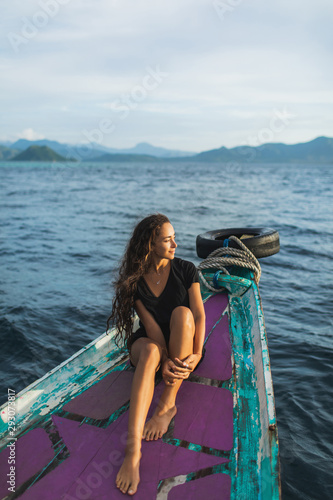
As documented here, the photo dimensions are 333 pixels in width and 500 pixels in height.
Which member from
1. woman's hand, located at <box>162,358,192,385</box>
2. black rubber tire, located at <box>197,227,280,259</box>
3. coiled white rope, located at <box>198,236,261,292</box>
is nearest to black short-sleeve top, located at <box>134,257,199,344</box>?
woman's hand, located at <box>162,358,192,385</box>

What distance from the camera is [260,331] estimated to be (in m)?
3.51

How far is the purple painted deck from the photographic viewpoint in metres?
2.20

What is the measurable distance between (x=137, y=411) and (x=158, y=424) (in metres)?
0.22

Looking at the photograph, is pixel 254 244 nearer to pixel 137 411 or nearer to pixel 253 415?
pixel 253 415

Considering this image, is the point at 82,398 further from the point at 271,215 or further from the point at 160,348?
the point at 271,215

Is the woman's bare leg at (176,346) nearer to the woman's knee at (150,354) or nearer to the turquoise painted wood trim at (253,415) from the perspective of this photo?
the woman's knee at (150,354)

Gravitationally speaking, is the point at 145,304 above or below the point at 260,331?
above

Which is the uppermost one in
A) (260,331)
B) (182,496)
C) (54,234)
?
(260,331)

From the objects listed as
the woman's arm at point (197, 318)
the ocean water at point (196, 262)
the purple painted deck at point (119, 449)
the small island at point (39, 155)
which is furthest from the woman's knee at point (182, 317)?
the small island at point (39, 155)

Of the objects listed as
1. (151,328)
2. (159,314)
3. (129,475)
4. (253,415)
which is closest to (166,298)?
(159,314)

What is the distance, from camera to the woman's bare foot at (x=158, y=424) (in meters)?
2.55

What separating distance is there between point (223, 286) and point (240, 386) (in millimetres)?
1658

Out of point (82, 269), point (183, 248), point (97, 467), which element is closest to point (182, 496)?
point (97, 467)

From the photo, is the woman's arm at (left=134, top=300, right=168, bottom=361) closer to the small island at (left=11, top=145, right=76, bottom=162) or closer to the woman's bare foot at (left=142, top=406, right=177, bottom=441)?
the woman's bare foot at (left=142, top=406, right=177, bottom=441)
